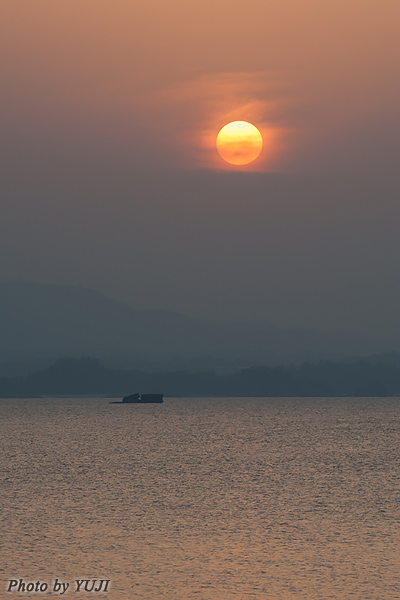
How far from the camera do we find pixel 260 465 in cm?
13350

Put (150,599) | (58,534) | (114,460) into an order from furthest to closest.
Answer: (114,460), (58,534), (150,599)

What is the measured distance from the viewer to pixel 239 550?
57.5 m

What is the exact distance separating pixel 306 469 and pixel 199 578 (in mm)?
79133

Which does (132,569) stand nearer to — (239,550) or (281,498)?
(239,550)

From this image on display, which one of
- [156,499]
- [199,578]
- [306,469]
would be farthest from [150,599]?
[306,469]

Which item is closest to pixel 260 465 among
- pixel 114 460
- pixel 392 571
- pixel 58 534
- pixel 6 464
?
pixel 114 460

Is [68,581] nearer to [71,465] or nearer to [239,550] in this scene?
[239,550]

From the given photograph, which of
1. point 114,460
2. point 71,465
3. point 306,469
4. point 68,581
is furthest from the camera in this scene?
point 114,460

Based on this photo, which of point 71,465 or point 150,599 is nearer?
point 150,599

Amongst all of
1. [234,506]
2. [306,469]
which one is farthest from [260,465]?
[234,506]

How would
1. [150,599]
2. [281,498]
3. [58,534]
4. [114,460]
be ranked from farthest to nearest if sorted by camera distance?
[114,460]
[281,498]
[58,534]
[150,599]

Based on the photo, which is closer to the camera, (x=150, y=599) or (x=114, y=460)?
(x=150, y=599)

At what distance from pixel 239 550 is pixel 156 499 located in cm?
3193

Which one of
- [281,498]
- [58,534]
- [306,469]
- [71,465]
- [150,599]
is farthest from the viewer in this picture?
[71,465]
